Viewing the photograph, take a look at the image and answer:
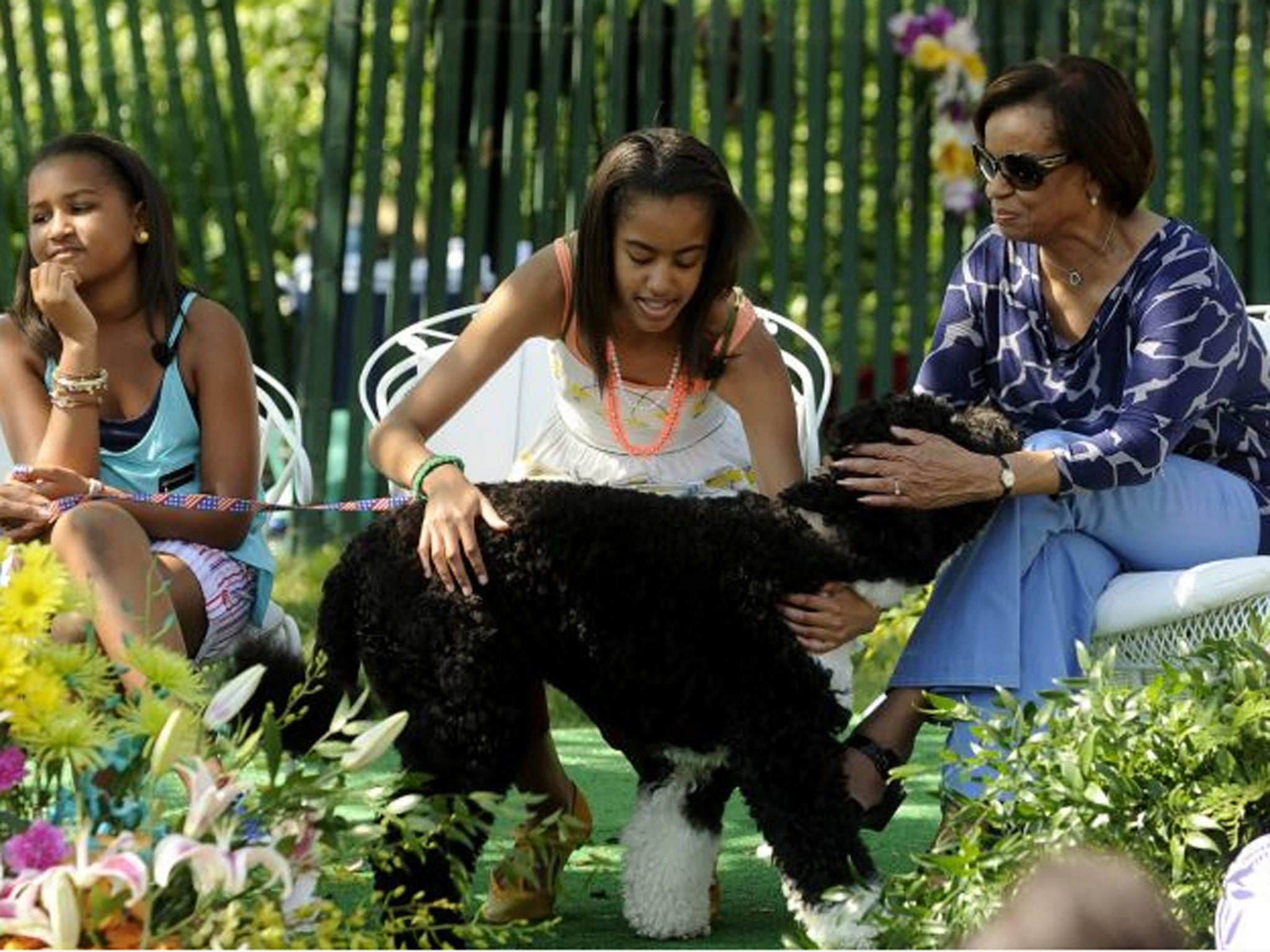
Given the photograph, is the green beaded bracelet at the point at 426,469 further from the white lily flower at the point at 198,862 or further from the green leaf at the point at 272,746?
the white lily flower at the point at 198,862

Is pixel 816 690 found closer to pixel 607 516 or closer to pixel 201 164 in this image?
pixel 607 516

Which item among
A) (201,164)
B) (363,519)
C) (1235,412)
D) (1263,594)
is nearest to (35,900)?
(1263,594)

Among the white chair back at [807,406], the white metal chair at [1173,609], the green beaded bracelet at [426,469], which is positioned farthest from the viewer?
the white chair back at [807,406]

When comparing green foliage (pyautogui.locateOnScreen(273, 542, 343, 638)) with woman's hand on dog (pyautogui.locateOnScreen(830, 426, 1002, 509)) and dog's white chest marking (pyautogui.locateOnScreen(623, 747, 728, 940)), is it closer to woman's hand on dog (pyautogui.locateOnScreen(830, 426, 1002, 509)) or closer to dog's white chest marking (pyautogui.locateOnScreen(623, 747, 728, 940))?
dog's white chest marking (pyautogui.locateOnScreen(623, 747, 728, 940))

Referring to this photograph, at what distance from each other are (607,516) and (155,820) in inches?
39.0

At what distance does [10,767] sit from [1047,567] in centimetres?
186

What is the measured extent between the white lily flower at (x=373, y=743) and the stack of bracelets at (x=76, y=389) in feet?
4.56

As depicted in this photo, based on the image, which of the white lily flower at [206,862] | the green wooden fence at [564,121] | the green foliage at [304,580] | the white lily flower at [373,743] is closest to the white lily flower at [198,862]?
the white lily flower at [206,862]

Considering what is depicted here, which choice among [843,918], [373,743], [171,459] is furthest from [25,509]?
[843,918]

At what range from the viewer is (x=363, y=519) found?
744cm

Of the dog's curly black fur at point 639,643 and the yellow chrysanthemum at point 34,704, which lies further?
the dog's curly black fur at point 639,643

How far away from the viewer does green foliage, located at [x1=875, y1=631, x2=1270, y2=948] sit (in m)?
3.26

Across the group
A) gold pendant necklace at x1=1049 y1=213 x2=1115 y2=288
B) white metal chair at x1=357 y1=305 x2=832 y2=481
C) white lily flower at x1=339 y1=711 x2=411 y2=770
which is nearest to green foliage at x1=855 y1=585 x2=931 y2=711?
white metal chair at x1=357 y1=305 x2=832 y2=481

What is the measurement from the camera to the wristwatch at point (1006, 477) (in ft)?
12.5
